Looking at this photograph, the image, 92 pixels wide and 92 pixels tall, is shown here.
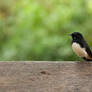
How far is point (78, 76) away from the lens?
7.95 feet

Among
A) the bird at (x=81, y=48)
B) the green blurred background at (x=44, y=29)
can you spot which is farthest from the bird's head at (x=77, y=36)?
the green blurred background at (x=44, y=29)

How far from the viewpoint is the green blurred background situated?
3544mm

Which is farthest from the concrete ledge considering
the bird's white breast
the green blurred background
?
the green blurred background

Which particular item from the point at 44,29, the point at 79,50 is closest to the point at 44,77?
the point at 79,50

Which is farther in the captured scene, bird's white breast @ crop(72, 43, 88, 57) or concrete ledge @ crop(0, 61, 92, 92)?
bird's white breast @ crop(72, 43, 88, 57)

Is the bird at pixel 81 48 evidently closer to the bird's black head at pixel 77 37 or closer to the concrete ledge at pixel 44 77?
the bird's black head at pixel 77 37

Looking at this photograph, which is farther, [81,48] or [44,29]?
[44,29]

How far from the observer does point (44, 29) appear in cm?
368

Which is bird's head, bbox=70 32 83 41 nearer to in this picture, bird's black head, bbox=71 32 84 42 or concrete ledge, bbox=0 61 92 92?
bird's black head, bbox=71 32 84 42

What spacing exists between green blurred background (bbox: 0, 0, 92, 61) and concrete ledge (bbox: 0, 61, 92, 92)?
3.45ft

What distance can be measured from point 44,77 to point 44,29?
1317 mm

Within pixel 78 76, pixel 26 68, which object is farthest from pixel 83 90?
pixel 26 68

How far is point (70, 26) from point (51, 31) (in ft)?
0.55

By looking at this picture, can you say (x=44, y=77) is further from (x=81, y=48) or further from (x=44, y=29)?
(x=44, y=29)
